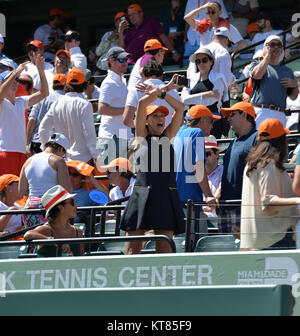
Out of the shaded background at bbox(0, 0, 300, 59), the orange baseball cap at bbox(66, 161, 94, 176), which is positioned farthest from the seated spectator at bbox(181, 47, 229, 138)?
the shaded background at bbox(0, 0, 300, 59)

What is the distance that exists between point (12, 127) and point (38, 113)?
1172 mm

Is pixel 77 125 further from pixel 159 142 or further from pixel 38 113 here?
pixel 159 142

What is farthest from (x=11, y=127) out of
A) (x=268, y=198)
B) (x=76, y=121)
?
(x=268, y=198)

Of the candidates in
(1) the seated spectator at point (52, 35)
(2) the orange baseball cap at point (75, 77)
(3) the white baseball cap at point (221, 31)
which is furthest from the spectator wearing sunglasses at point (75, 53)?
(1) the seated spectator at point (52, 35)

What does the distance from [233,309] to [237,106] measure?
8.77ft

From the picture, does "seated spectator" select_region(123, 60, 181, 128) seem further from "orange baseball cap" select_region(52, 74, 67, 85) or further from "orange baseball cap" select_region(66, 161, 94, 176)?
"orange baseball cap" select_region(52, 74, 67, 85)

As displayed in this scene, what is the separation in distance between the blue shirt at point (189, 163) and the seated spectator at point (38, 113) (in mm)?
3263

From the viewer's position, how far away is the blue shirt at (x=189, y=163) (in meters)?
9.12

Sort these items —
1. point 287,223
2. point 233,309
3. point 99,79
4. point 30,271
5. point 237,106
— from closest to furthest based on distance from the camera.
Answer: point 233,309 → point 287,223 → point 30,271 → point 237,106 → point 99,79

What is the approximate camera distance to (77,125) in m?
11.2
